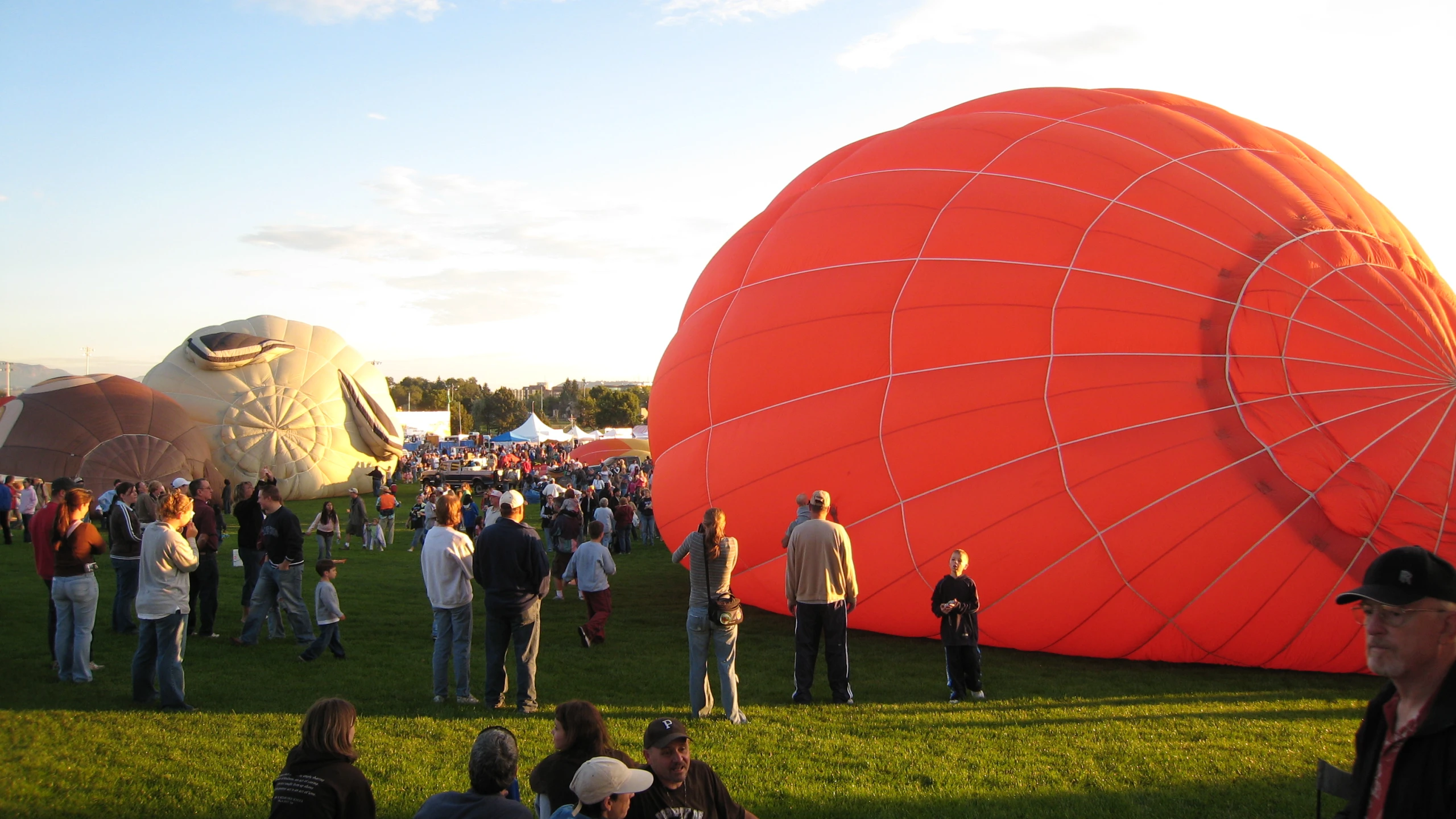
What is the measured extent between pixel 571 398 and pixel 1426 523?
117 m

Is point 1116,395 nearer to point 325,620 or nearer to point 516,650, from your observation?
point 516,650

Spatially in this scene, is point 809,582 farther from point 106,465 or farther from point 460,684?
point 106,465

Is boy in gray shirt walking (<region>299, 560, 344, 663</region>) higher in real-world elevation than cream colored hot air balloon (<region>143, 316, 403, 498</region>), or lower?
lower

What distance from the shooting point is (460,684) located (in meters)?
6.35

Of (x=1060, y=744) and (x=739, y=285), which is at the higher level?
(x=739, y=285)

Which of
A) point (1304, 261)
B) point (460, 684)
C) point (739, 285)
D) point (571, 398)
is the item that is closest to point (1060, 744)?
point (460, 684)

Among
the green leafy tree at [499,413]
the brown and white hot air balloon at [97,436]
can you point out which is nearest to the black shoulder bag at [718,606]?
the brown and white hot air balloon at [97,436]

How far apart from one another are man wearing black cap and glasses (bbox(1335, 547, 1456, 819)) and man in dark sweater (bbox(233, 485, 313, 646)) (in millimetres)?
7417

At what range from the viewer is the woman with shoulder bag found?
5895 millimetres

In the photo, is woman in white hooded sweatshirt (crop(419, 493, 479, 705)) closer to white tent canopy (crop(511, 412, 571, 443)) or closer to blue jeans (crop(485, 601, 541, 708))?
blue jeans (crop(485, 601, 541, 708))

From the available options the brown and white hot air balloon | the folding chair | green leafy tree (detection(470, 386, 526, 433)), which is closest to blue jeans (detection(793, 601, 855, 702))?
the folding chair

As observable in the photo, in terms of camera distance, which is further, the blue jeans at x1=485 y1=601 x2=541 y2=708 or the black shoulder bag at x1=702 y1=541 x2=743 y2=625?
the blue jeans at x1=485 y1=601 x2=541 y2=708

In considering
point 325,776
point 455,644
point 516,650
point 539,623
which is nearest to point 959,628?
point 516,650

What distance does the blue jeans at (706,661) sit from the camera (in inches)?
232
